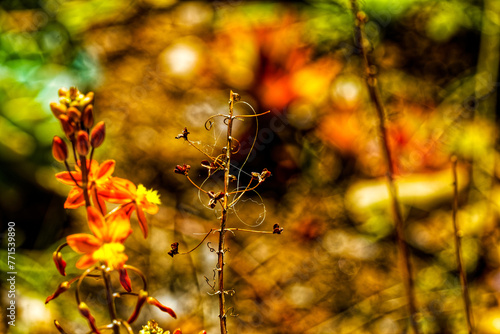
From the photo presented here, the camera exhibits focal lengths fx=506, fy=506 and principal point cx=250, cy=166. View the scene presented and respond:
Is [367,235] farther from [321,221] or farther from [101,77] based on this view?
[101,77]

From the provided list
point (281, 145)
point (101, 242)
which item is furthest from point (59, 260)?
point (281, 145)

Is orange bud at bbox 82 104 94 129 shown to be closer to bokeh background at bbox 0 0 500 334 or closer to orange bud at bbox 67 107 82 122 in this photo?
orange bud at bbox 67 107 82 122

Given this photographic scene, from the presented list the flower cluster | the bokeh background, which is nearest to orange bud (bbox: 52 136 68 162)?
the flower cluster

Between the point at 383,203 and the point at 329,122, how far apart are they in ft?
0.74

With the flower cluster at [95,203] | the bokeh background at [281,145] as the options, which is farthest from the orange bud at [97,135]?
the bokeh background at [281,145]

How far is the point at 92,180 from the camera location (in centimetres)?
37

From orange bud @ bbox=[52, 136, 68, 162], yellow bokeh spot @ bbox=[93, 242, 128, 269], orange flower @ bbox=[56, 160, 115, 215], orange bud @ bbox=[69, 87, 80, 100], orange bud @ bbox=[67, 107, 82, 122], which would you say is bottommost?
yellow bokeh spot @ bbox=[93, 242, 128, 269]

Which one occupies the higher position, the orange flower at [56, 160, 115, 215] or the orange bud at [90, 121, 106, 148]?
the orange bud at [90, 121, 106, 148]

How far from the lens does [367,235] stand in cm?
109

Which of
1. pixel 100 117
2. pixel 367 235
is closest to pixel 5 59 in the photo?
pixel 100 117

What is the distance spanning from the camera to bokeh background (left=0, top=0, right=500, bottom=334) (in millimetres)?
1001

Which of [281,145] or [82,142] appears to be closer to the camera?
[82,142]

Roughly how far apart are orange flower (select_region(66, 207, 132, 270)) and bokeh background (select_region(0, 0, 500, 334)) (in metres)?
0.63

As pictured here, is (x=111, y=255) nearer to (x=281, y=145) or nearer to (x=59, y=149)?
(x=59, y=149)
